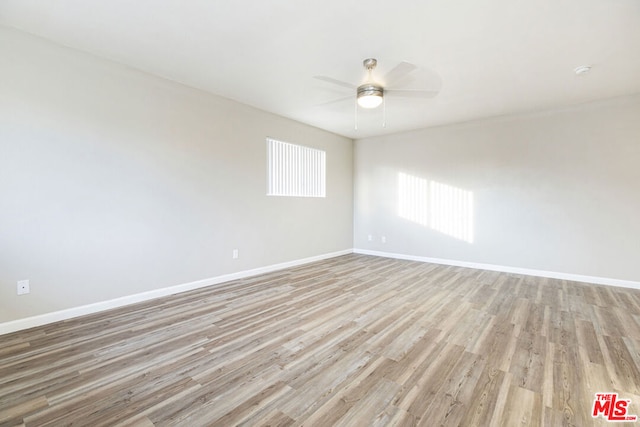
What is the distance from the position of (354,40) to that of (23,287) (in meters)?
3.82

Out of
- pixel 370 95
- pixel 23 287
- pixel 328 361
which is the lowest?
pixel 328 361

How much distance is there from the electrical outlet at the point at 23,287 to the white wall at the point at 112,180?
1.5 inches

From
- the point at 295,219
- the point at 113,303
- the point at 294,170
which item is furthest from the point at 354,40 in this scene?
the point at 113,303

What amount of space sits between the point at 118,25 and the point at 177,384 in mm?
2941

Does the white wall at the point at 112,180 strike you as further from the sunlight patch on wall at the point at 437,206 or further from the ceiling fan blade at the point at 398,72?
the sunlight patch on wall at the point at 437,206

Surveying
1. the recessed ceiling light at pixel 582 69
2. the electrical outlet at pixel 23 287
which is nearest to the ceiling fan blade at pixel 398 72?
the recessed ceiling light at pixel 582 69

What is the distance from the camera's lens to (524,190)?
461 centimetres

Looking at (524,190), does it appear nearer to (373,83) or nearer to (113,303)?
(373,83)

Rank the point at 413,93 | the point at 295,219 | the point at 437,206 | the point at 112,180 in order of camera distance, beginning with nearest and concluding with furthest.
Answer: the point at 112,180 → the point at 413,93 → the point at 295,219 → the point at 437,206

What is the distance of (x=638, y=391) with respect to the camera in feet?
5.64

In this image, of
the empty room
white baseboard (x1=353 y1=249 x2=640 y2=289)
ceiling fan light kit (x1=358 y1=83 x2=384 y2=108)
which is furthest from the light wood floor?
ceiling fan light kit (x1=358 y1=83 x2=384 y2=108)

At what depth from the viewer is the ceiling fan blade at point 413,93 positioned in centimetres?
371

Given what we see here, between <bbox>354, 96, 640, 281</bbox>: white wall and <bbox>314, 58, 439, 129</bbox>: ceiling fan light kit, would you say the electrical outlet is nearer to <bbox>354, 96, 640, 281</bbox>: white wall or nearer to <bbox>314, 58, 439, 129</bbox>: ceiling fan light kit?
<bbox>314, 58, 439, 129</bbox>: ceiling fan light kit

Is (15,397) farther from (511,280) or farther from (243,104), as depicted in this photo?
(511,280)
